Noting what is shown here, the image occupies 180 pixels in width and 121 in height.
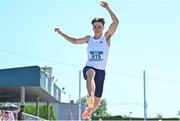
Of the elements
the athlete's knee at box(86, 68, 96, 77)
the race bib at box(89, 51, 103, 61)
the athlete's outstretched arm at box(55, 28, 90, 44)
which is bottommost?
the athlete's knee at box(86, 68, 96, 77)

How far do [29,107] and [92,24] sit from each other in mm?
55247

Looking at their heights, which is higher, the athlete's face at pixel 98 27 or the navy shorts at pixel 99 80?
the athlete's face at pixel 98 27

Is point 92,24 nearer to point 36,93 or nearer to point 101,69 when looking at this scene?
point 101,69

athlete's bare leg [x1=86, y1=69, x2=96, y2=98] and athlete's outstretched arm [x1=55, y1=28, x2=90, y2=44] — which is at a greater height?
athlete's outstretched arm [x1=55, y1=28, x2=90, y2=44]

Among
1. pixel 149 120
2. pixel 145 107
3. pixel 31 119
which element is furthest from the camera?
pixel 149 120

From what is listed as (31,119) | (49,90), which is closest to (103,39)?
(31,119)

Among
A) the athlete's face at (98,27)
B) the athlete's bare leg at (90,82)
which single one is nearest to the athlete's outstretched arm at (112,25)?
the athlete's face at (98,27)

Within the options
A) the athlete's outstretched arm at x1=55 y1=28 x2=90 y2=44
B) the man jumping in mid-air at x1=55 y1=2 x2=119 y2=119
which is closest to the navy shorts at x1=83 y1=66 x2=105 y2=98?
the man jumping in mid-air at x1=55 y1=2 x2=119 y2=119

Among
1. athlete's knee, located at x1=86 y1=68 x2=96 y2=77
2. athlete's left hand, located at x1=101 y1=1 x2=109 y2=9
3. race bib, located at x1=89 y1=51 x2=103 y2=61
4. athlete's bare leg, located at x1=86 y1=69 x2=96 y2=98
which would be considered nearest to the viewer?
athlete's bare leg, located at x1=86 y1=69 x2=96 y2=98

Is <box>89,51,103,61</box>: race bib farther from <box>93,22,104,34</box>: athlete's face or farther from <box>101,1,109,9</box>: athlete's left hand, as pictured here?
<box>101,1,109,9</box>: athlete's left hand

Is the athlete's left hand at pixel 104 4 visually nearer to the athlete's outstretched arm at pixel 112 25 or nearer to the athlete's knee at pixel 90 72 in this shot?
the athlete's outstretched arm at pixel 112 25

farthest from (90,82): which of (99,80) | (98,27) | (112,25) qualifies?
(112,25)

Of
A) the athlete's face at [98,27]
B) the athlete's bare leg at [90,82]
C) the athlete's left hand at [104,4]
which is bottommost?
the athlete's bare leg at [90,82]

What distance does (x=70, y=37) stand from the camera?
9609 millimetres
